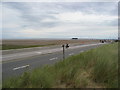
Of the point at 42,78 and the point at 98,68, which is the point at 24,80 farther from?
the point at 98,68

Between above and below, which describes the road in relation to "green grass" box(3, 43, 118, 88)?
below

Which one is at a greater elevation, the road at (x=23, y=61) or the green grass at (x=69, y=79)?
the green grass at (x=69, y=79)

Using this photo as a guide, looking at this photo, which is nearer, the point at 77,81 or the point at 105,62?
the point at 77,81

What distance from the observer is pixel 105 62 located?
26.3 feet

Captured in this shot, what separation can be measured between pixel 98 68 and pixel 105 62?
62cm

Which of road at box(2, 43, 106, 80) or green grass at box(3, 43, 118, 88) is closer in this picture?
green grass at box(3, 43, 118, 88)

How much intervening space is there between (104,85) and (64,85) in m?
1.20

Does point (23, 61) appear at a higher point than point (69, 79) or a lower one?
lower

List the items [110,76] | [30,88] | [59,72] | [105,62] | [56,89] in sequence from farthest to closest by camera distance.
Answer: [105,62] → [59,72] → [110,76] → [56,89] → [30,88]

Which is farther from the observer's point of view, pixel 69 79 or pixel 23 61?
pixel 23 61

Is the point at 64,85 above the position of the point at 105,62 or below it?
below

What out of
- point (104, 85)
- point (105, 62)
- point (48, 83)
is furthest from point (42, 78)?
point (105, 62)

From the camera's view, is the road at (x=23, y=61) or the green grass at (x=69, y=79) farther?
the road at (x=23, y=61)

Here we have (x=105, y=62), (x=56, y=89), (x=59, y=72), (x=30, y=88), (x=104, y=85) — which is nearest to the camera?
(x=30, y=88)
